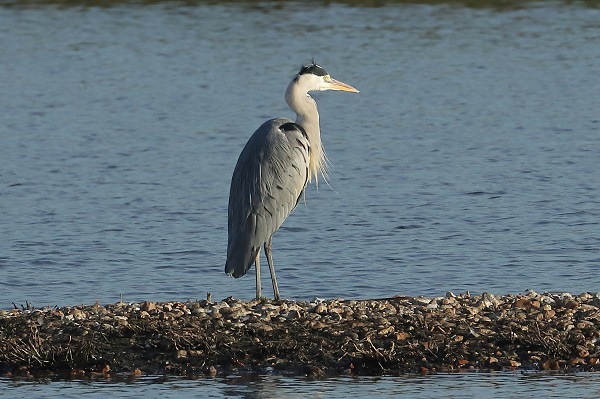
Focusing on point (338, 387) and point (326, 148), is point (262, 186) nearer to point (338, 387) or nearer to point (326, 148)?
point (338, 387)

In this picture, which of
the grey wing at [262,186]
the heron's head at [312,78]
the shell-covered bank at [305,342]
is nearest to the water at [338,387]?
the shell-covered bank at [305,342]

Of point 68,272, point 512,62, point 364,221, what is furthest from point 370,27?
point 68,272

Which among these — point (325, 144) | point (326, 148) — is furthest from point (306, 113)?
point (325, 144)

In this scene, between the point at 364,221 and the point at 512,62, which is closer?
the point at 364,221

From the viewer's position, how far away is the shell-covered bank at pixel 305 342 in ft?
30.6

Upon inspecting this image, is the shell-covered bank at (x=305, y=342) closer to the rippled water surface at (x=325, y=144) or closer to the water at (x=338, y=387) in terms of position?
the water at (x=338, y=387)

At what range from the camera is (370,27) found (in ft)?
108

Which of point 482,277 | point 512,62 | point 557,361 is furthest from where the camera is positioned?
point 512,62

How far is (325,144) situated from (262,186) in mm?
9703

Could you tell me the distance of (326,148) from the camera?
798 inches

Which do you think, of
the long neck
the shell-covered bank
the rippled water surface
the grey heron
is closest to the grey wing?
the grey heron

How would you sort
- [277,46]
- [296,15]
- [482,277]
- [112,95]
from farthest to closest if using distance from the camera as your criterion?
[296,15] < [277,46] < [112,95] < [482,277]

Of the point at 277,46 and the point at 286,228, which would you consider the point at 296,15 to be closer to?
the point at 277,46

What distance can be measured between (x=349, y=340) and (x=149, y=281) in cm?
370
